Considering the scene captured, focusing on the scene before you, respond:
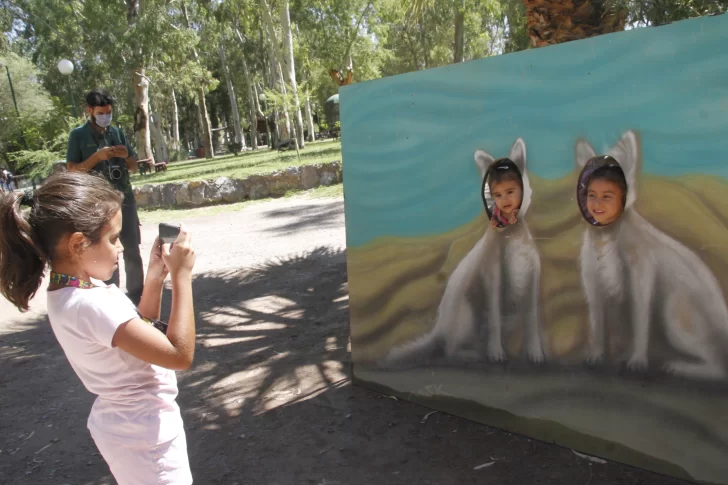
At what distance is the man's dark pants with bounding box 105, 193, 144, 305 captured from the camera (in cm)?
516

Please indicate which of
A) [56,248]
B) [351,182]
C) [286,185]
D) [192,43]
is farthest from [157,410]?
[192,43]

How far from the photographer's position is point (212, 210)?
13.3 meters

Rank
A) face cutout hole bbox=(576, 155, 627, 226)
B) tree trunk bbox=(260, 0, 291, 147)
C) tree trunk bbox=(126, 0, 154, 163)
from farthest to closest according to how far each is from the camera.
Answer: tree trunk bbox=(126, 0, 154, 163) → tree trunk bbox=(260, 0, 291, 147) → face cutout hole bbox=(576, 155, 627, 226)

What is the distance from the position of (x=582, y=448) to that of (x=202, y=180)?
41.1 feet

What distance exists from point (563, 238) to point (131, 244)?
3.85 meters

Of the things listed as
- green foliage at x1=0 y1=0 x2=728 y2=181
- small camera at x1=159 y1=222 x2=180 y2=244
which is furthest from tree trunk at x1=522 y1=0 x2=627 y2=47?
green foliage at x1=0 y1=0 x2=728 y2=181

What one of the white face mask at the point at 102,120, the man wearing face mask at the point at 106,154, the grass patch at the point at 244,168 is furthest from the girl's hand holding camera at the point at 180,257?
the grass patch at the point at 244,168

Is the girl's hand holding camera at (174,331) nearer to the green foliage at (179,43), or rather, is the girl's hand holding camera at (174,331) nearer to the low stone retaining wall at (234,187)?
the green foliage at (179,43)

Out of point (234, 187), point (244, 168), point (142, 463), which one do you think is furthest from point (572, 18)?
point (244, 168)

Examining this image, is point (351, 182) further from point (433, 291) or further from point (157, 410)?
point (157, 410)

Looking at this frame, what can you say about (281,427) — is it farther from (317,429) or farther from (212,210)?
(212,210)

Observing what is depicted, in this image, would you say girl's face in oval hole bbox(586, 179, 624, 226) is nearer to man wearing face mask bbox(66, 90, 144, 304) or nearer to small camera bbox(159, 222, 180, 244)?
small camera bbox(159, 222, 180, 244)

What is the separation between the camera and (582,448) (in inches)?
112

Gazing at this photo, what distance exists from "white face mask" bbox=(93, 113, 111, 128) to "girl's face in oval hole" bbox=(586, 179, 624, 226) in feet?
13.2
